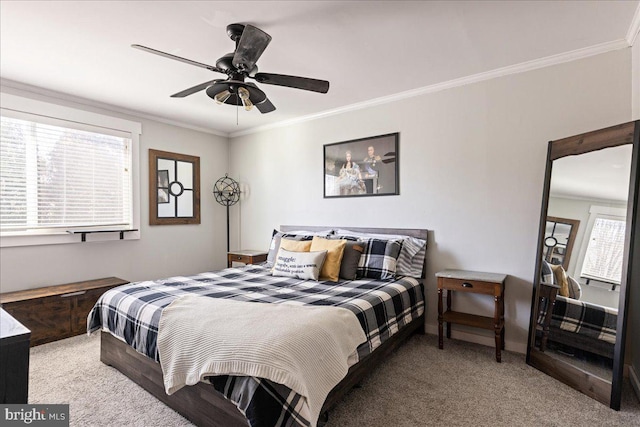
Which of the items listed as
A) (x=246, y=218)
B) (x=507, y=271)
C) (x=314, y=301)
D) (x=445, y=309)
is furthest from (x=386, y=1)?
(x=246, y=218)

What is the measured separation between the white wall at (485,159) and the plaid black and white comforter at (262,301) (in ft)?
2.17

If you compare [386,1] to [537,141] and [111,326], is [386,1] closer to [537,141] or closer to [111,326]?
[537,141]

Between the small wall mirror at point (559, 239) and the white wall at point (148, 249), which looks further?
the white wall at point (148, 249)

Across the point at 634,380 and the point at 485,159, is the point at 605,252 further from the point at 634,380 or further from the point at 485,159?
the point at 485,159

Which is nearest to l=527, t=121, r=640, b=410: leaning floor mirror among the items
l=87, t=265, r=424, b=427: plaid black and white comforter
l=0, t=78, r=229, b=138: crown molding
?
l=87, t=265, r=424, b=427: plaid black and white comforter

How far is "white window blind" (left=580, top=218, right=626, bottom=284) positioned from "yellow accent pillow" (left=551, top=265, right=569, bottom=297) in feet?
0.44

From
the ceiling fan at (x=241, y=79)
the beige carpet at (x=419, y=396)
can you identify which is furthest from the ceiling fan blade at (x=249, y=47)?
the beige carpet at (x=419, y=396)

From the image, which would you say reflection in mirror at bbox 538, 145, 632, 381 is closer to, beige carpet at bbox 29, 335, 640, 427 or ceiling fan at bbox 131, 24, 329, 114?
beige carpet at bbox 29, 335, 640, 427

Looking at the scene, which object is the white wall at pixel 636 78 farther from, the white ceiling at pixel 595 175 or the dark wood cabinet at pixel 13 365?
the dark wood cabinet at pixel 13 365

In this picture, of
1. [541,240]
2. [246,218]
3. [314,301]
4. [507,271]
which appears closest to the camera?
[314,301]

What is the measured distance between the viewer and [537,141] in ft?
9.09

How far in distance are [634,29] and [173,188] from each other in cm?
486

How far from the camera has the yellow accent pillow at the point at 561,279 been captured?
8.00ft

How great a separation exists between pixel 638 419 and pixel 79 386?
356 centimetres
